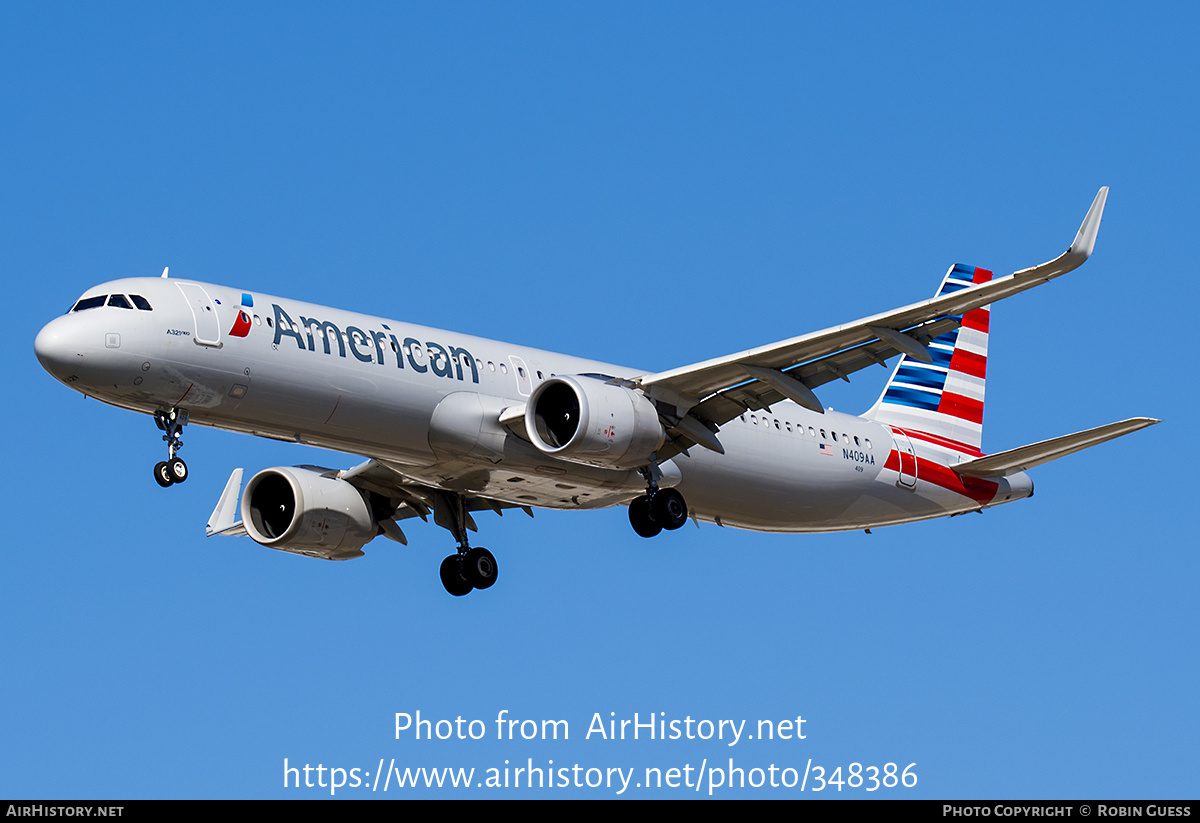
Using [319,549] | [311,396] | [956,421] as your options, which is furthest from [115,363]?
[956,421]

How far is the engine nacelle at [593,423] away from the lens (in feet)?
98.9

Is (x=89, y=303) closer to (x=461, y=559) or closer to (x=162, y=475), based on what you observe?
(x=162, y=475)

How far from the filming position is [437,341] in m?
31.0

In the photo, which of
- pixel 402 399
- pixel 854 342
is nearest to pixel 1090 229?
pixel 854 342

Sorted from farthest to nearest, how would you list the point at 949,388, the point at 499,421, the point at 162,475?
the point at 949,388 → the point at 499,421 → the point at 162,475

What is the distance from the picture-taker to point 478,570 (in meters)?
36.4

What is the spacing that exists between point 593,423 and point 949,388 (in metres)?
14.9

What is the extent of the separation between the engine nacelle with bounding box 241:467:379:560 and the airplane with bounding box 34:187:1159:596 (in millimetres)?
44

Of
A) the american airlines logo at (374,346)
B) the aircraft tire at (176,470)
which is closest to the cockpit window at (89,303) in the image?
the american airlines logo at (374,346)

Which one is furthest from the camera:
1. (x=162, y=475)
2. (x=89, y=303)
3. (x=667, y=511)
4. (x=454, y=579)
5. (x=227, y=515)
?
(x=227, y=515)

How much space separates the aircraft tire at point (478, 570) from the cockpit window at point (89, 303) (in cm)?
1130

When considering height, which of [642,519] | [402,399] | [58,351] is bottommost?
[58,351]

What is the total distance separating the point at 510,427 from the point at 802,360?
562 centimetres
